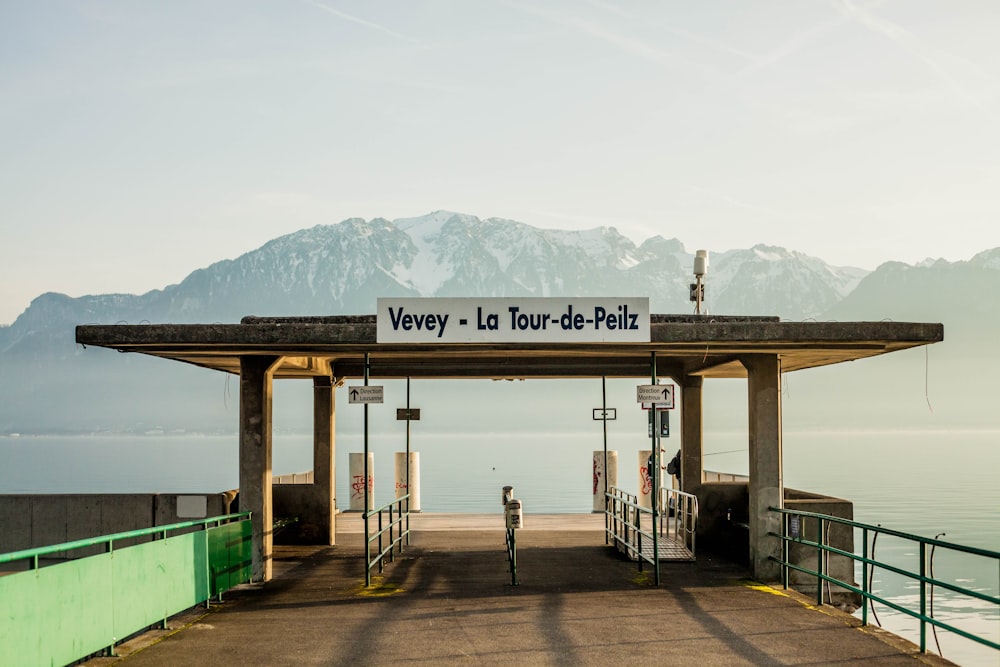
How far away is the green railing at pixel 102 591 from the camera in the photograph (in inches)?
352

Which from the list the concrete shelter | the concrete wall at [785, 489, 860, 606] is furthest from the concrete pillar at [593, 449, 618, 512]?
the concrete wall at [785, 489, 860, 606]

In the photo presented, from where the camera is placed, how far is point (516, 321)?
1400 cm

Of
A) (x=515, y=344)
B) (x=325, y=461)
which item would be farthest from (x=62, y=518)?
(x=515, y=344)

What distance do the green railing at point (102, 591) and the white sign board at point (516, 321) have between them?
3.39 m

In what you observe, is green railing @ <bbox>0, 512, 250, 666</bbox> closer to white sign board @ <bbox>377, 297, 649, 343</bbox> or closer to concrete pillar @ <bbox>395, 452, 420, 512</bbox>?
white sign board @ <bbox>377, 297, 649, 343</bbox>

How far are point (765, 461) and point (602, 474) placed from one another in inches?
439

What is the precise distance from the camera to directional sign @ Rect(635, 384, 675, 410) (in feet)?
48.9

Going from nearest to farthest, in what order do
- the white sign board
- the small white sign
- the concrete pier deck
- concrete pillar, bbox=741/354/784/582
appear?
the concrete pier deck < the white sign board < concrete pillar, bbox=741/354/784/582 < the small white sign

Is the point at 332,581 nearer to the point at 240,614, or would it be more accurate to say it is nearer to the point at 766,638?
the point at 240,614

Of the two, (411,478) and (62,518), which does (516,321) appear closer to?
(62,518)

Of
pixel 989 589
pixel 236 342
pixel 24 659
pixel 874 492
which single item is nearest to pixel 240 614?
pixel 236 342

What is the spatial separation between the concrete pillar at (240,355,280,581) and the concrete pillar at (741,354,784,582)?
6.67 metres

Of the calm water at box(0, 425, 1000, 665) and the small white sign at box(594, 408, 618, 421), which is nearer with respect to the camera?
the small white sign at box(594, 408, 618, 421)

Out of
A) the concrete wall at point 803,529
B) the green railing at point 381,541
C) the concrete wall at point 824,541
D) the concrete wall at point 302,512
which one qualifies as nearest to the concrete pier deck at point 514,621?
the green railing at point 381,541
